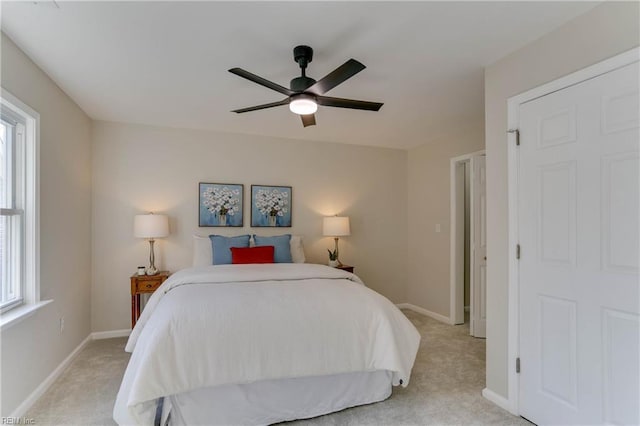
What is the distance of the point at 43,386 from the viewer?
2441mm

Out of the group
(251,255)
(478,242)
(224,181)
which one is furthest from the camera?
(224,181)

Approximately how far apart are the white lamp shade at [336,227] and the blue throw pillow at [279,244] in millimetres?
554

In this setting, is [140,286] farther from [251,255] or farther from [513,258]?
[513,258]

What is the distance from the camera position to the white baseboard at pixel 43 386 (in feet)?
7.02

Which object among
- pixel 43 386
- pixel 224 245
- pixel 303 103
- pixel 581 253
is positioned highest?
pixel 303 103

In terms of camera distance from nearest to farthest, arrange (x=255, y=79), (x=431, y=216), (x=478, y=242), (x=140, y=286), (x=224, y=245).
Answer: (x=255, y=79)
(x=140, y=286)
(x=224, y=245)
(x=478, y=242)
(x=431, y=216)

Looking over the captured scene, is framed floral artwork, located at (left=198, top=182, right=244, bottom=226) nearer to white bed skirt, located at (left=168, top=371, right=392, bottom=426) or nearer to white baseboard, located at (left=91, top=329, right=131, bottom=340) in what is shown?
white baseboard, located at (left=91, top=329, right=131, bottom=340)

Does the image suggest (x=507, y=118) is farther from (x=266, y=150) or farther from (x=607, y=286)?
(x=266, y=150)

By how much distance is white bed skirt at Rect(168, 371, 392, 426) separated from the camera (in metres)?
1.99

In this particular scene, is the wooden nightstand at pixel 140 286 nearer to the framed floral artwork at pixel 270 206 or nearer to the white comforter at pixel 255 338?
the white comforter at pixel 255 338

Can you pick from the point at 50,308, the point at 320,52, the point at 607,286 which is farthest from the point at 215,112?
the point at 607,286

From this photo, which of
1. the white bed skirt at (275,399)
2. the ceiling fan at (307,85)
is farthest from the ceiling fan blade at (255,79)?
the white bed skirt at (275,399)

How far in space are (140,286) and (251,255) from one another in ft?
3.90

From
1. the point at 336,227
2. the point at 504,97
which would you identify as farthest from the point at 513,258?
the point at 336,227
